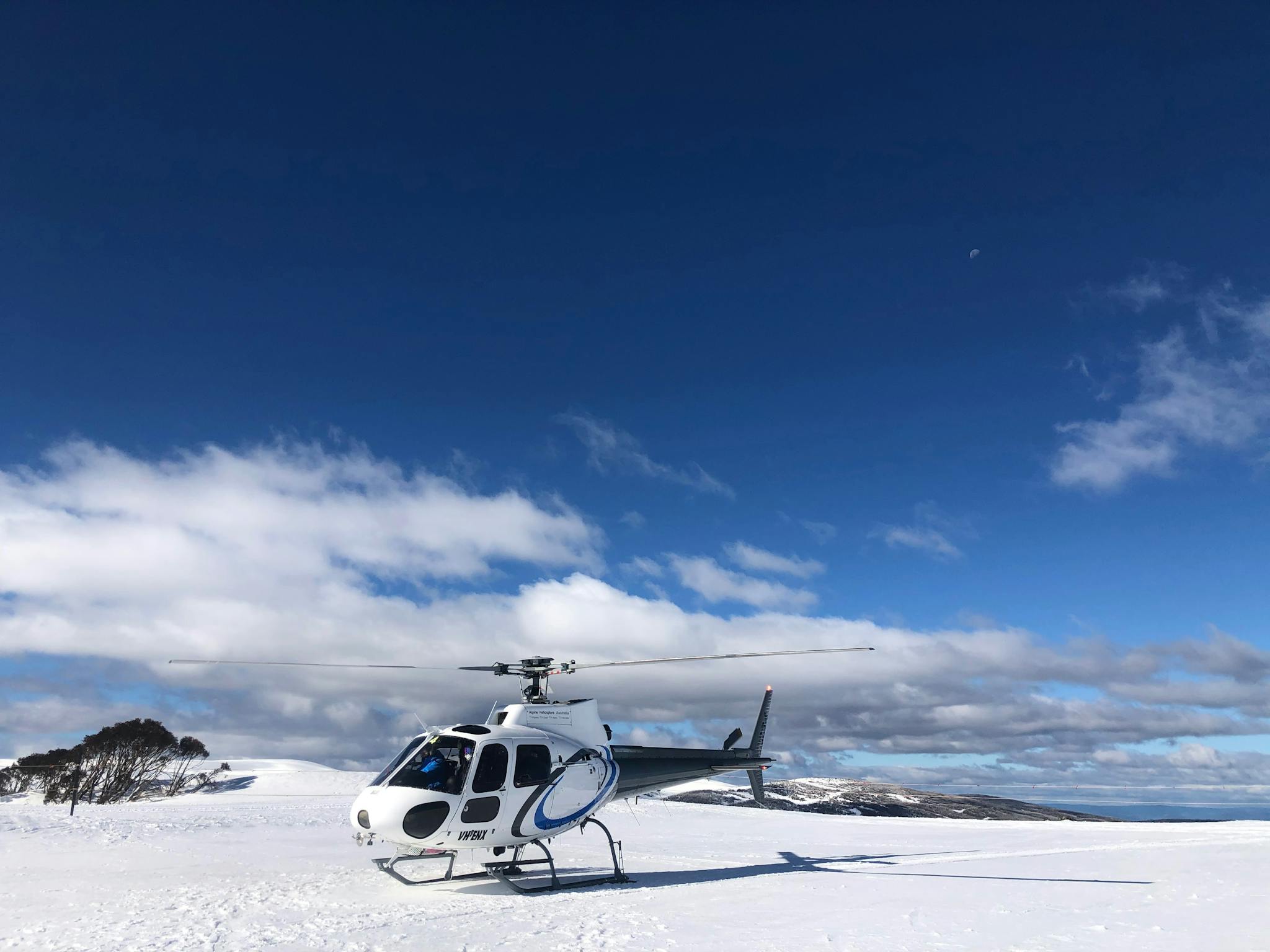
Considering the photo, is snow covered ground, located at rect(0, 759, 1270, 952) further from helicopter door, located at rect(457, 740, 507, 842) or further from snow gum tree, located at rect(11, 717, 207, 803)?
snow gum tree, located at rect(11, 717, 207, 803)

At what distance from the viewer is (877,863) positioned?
20.2m

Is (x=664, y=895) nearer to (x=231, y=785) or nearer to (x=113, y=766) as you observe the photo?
(x=113, y=766)

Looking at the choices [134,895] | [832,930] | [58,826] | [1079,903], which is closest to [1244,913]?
[1079,903]

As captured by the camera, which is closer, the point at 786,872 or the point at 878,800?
the point at 786,872

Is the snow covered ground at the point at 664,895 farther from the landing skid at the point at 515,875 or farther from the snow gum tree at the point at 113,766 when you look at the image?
the snow gum tree at the point at 113,766

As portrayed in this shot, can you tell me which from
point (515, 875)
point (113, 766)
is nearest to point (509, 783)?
point (515, 875)

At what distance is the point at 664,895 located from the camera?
48.6 feet

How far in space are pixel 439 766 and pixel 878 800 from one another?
11933cm

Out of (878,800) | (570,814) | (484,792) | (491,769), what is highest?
(491,769)

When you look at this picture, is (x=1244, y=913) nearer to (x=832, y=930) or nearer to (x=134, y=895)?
(x=832, y=930)

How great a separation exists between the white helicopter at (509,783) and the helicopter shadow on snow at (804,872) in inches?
43.5

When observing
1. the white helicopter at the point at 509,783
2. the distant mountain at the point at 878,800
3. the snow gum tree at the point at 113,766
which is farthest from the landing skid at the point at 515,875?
the distant mountain at the point at 878,800

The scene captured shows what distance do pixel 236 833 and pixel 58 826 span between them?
17.5ft

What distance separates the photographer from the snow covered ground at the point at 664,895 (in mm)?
10969
